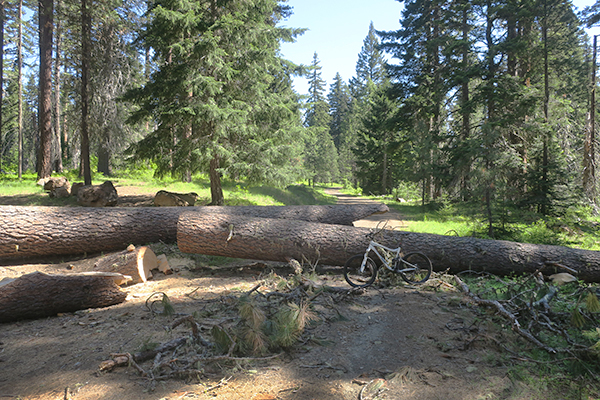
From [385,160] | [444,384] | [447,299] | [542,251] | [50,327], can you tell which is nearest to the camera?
[444,384]

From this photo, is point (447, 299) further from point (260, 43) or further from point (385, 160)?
point (385, 160)

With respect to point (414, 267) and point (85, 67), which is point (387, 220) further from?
point (85, 67)

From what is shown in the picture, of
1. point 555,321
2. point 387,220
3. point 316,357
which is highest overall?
point 387,220

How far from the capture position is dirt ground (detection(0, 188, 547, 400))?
10.1ft

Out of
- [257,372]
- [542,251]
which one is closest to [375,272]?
[257,372]

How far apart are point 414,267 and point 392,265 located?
437 mm

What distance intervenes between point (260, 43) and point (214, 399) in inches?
518

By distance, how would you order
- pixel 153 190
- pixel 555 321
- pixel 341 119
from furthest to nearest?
1. pixel 341 119
2. pixel 153 190
3. pixel 555 321

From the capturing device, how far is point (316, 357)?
3.74 metres

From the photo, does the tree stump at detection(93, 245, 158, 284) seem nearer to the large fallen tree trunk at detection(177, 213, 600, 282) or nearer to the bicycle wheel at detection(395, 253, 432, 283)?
the large fallen tree trunk at detection(177, 213, 600, 282)

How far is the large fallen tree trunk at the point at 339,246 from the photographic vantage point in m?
6.81

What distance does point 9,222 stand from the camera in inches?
274

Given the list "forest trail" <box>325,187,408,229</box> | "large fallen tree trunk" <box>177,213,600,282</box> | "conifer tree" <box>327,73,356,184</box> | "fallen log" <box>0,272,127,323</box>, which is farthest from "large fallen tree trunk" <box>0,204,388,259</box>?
"conifer tree" <box>327,73,356,184</box>

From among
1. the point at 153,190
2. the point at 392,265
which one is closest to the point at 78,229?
the point at 392,265
